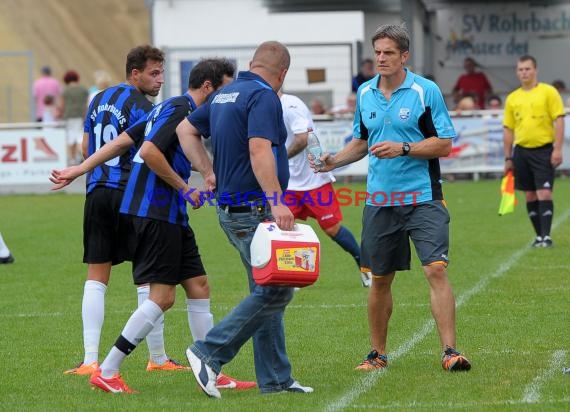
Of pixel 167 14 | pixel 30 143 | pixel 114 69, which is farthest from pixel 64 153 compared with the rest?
pixel 114 69

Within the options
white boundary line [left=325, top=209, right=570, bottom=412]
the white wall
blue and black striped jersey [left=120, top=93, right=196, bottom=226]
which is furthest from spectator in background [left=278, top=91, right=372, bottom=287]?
the white wall

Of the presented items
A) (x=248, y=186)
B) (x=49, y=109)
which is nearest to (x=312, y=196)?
(x=248, y=186)

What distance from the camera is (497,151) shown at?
24.0 meters

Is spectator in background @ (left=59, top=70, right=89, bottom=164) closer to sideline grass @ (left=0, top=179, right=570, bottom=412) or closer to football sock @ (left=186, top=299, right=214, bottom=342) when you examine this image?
sideline grass @ (left=0, top=179, right=570, bottom=412)

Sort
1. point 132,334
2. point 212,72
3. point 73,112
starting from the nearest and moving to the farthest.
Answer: point 132,334 → point 212,72 → point 73,112

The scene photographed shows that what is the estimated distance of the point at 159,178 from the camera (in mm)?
7832

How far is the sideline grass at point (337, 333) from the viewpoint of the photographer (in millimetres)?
7328

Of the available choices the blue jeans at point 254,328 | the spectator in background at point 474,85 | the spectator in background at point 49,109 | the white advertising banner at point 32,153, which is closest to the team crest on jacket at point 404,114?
the blue jeans at point 254,328

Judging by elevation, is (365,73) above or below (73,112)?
above

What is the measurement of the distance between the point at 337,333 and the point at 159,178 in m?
2.46

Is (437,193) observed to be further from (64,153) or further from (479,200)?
(64,153)

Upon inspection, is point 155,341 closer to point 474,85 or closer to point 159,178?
point 159,178

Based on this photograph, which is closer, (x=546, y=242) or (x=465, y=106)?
(x=546, y=242)

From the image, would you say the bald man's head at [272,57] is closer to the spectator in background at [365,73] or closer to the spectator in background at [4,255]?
the spectator in background at [4,255]
